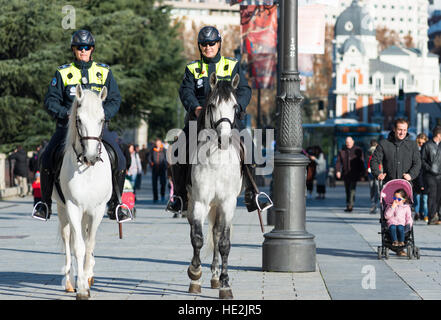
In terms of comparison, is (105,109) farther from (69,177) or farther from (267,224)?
(267,224)

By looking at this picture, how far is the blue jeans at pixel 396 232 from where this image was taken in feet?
45.9

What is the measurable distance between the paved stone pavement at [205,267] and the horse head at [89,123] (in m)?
1.38

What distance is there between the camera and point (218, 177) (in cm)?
979

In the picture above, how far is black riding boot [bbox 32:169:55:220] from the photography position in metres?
10.3

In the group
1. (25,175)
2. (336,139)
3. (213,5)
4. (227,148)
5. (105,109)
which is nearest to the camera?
(227,148)

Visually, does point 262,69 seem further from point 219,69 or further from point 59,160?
point 59,160

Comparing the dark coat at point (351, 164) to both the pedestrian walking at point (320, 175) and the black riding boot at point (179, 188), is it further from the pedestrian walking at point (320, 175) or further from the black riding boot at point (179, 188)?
the black riding boot at point (179, 188)

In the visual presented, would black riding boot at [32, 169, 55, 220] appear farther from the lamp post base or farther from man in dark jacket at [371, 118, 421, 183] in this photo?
man in dark jacket at [371, 118, 421, 183]

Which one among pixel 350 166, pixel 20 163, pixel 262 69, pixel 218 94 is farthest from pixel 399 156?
pixel 20 163

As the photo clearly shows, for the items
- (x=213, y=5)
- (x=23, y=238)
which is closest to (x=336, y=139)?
(x=23, y=238)

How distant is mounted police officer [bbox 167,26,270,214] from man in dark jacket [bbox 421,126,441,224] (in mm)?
11622

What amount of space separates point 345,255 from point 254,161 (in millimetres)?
4262

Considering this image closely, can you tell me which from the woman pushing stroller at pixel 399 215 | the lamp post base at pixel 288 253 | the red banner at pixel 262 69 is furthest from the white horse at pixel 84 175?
the red banner at pixel 262 69

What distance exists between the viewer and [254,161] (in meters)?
10.5
